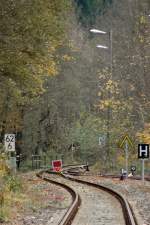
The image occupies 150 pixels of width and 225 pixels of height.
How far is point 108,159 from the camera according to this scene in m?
44.7

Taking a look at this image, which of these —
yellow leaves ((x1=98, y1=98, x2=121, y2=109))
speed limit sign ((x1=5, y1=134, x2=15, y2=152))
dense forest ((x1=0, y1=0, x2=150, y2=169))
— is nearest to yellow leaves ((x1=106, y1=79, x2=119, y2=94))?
dense forest ((x1=0, y1=0, x2=150, y2=169))

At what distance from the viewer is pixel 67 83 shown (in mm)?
58188

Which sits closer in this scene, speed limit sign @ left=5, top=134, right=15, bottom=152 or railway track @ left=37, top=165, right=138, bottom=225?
railway track @ left=37, top=165, right=138, bottom=225

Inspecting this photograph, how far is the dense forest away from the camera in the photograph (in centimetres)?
2356

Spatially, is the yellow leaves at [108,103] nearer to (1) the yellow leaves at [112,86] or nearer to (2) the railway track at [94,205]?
(1) the yellow leaves at [112,86]

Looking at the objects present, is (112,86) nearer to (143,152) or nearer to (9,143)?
(143,152)

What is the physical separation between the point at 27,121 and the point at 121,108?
16.3 m

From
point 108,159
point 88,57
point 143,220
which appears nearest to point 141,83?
point 108,159

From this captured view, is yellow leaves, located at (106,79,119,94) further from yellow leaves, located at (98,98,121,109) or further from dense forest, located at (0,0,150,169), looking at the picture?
yellow leaves, located at (98,98,121,109)

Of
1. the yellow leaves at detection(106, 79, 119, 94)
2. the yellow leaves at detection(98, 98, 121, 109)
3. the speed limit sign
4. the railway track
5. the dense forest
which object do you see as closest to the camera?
the railway track

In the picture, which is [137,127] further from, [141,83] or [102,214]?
[102,214]

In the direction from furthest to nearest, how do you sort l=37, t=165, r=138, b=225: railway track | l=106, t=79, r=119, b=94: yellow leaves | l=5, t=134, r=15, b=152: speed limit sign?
l=106, t=79, r=119, b=94: yellow leaves → l=5, t=134, r=15, b=152: speed limit sign → l=37, t=165, r=138, b=225: railway track

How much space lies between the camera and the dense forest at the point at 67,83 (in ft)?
77.3

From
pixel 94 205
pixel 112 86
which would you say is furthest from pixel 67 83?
pixel 94 205
